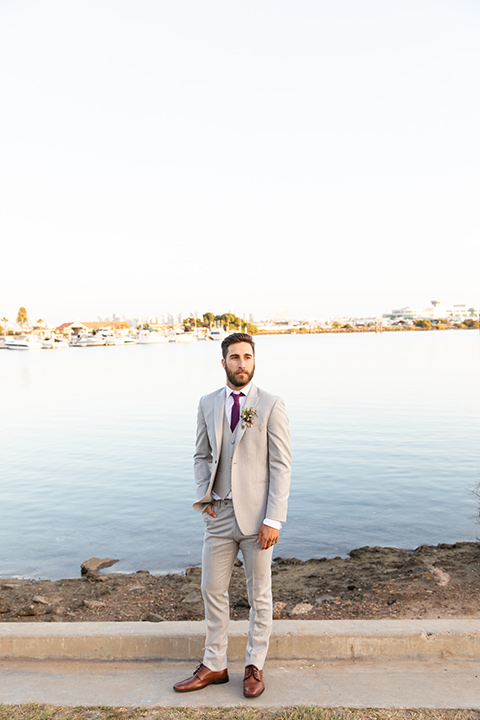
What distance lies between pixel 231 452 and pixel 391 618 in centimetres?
239

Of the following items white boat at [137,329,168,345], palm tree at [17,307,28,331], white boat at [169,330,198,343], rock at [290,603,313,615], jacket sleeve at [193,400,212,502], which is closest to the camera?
jacket sleeve at [193,400,212,502]

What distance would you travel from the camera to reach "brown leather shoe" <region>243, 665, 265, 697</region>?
163 inches

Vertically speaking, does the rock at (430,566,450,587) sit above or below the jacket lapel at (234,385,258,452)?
below

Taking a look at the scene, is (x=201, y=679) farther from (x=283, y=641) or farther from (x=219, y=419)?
(x=219, y=419)

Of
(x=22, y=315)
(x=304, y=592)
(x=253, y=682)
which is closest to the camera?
(x=253, y=682)

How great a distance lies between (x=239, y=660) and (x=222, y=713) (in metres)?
0.88

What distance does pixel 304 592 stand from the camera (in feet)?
23.4

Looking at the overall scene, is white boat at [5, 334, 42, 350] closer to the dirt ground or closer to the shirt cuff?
the dirt ground

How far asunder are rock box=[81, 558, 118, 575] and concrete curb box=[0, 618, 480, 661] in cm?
423

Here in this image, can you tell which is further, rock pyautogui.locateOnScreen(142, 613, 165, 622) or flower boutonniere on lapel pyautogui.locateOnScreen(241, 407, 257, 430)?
rock pyautogui.locateOnScreen(142, 613, 165, 622)

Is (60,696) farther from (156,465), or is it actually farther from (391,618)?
(156,465)

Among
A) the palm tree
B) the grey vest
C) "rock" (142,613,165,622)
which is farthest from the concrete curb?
the palm tree

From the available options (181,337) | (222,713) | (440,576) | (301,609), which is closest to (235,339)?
(222,713)

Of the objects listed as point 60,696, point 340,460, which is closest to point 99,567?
point 60,696
